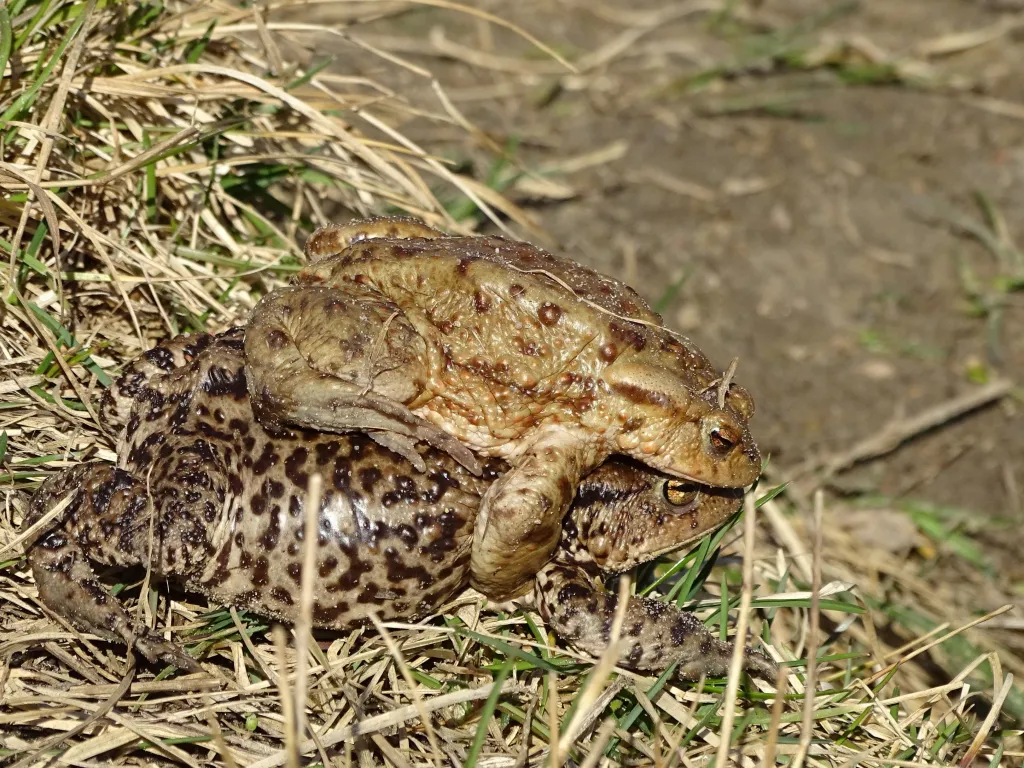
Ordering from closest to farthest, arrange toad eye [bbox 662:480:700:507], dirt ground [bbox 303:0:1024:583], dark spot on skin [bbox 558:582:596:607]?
1. dark spot on skin [bbox 558:582:596:607]
2. toad eye [bbox 662:480:700:507]
3. dirt ground [bbox 303:0:1024:583]

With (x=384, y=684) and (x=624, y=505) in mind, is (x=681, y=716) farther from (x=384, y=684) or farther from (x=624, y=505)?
(x=384, y=684)

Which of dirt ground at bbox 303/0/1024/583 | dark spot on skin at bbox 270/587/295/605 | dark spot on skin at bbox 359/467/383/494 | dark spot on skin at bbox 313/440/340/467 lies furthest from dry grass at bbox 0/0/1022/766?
dirt ground at bbox 303/0/1024/583

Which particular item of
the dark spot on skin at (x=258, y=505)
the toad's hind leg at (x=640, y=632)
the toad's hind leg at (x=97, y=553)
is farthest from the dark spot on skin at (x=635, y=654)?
the toad's hind leg at (x=97, y=553)

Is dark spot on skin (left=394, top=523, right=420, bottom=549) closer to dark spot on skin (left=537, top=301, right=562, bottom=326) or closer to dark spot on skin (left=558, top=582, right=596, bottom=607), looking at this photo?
dark spot on skin (left=558, top=582, right=596, bottom=607)

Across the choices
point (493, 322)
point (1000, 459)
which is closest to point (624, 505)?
point (493, 322)

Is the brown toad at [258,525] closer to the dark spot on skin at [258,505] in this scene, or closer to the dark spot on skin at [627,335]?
the dark spot on skin at [258,505]

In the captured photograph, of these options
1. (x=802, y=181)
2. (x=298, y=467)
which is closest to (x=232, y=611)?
(x=298, y=467)
